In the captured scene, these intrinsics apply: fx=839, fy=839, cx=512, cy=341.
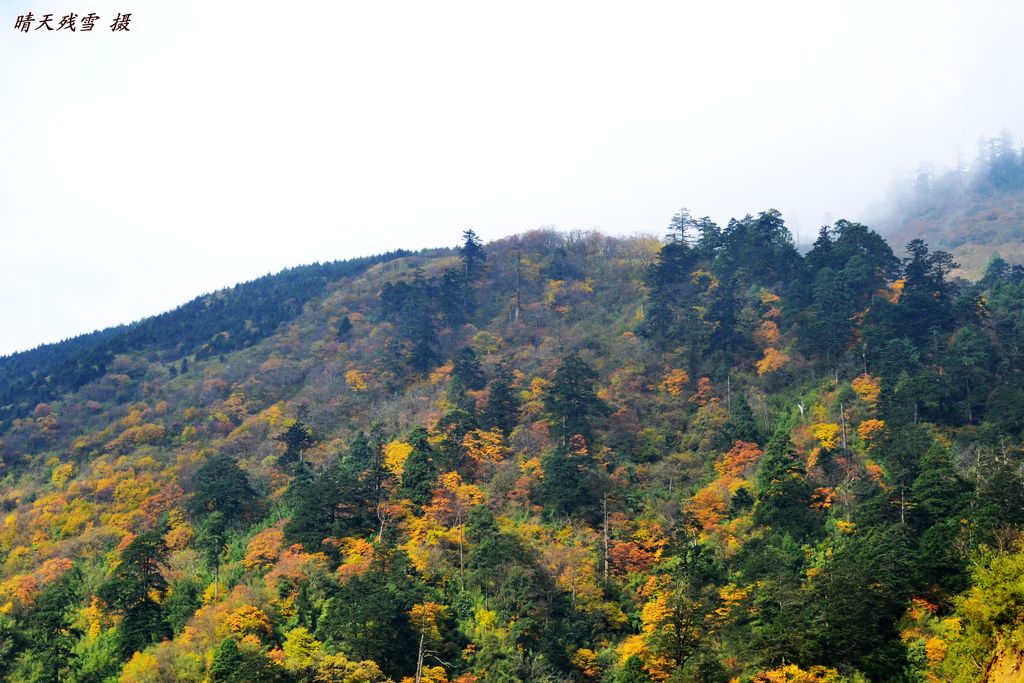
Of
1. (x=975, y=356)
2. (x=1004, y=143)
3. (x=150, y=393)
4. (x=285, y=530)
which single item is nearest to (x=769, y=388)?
(x=975, y=356)

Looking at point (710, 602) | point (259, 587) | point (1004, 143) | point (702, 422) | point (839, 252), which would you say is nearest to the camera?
point (710, 602)

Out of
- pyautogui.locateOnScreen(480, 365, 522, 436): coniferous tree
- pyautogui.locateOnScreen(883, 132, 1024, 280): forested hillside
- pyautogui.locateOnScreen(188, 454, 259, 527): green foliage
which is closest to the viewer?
pyautogui.locateOnScreen(188, 454, 259, 527): green foliage

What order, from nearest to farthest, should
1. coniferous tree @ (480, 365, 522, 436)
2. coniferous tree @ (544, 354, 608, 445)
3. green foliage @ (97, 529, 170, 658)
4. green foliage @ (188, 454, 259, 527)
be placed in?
green foliage @ (97, 529, 170, 658)
green foliage @ (188, 454, 259, 527)
coniferous tree @ (544, 354, 608, 445)
coniferous tree @ (480, 365, 522, 436)

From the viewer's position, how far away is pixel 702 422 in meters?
58.2

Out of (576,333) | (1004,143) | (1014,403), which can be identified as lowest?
(1014,403)

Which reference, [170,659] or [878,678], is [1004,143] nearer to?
[878,678]

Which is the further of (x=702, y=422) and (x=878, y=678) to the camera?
(x=702, y=422)

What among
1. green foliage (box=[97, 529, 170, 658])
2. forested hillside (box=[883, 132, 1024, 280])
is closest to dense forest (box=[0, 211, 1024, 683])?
green foliage (box=[97, 529, 170, 658])

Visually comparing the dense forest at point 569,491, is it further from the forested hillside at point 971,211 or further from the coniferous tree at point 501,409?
the forested hillside at point 971,211

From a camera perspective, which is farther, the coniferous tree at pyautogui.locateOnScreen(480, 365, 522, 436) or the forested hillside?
the forested hillside

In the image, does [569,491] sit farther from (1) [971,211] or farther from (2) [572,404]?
(1) [971,211]

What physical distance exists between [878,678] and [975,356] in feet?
91.3

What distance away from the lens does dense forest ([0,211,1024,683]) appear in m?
36.8

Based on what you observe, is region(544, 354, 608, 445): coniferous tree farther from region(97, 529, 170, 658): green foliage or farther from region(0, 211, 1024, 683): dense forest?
region(97, 529, 170, 658): green foliage
